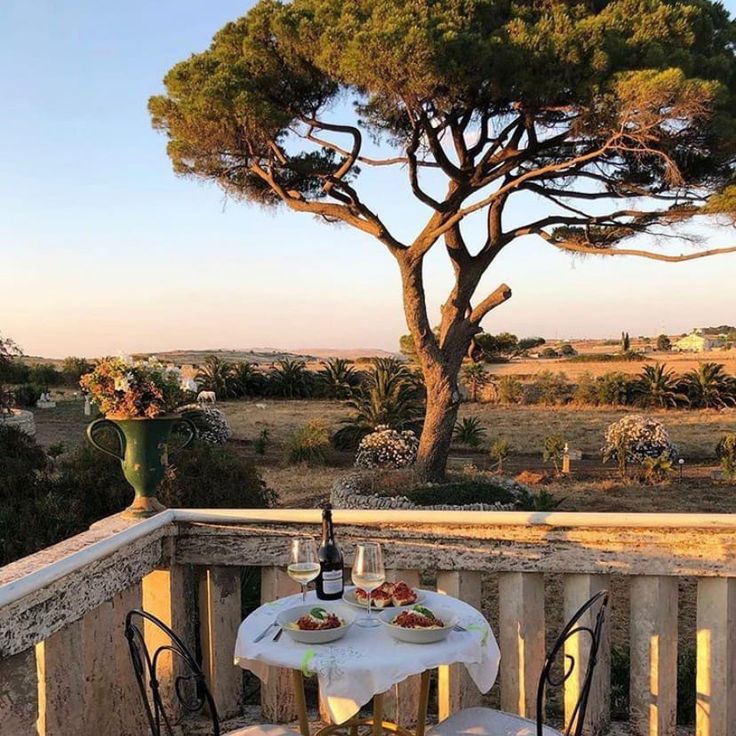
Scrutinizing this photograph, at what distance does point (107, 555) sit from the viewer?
188cm

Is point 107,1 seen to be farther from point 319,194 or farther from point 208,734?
point 208,734

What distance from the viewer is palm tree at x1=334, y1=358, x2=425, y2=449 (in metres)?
11.4

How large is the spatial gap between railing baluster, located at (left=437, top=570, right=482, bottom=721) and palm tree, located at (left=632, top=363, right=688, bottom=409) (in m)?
15.8

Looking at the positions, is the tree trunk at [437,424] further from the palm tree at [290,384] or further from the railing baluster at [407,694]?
the palm tree at [290,384]

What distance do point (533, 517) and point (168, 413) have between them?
4.03ft

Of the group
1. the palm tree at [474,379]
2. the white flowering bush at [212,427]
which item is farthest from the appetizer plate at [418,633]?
the palm tree at [474,379]

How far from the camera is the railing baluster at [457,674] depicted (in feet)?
7.11

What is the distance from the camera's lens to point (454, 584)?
2.19 meters

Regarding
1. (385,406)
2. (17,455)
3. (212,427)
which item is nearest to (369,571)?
(17,455)

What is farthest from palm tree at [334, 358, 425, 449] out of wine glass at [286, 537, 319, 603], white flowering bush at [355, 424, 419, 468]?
wine glass at [286, 537, 319, 603]

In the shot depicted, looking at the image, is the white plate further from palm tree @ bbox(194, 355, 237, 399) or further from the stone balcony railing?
palm tree @ bbox(194, 355, 237, 399)

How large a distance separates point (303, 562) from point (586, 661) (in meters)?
0.95

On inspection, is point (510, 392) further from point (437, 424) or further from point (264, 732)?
point (264, 732)

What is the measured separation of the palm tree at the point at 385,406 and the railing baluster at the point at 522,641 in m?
8.93
